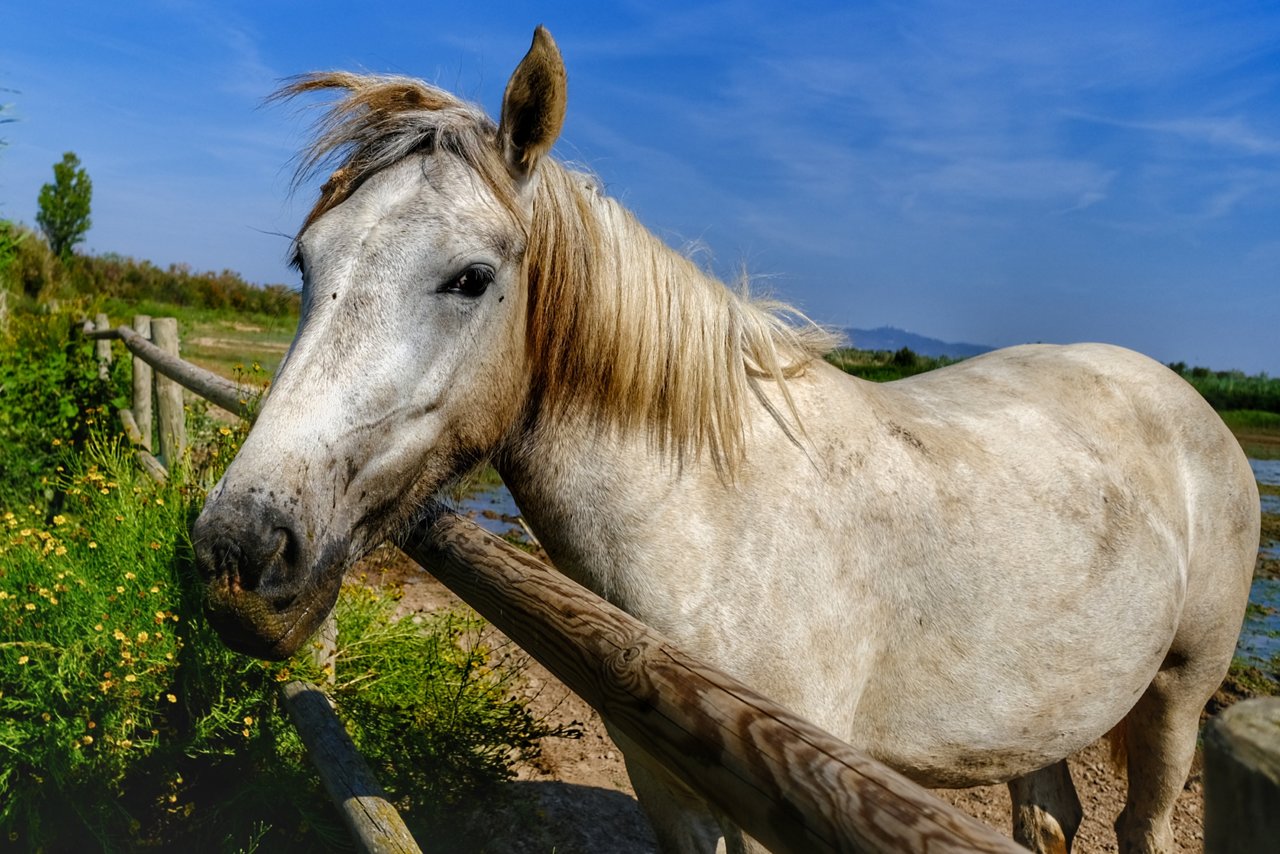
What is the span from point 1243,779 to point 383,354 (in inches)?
63.1

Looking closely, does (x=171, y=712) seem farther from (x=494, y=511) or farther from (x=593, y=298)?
(x=494, y=511)

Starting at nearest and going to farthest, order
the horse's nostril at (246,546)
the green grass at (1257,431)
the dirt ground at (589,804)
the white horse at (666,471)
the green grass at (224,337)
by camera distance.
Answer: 1. the horse's nostril at (246,546)
2. the white horse at (666,471)
3. the dirt ground at (589,804)
4. the green grass at (1257,431)
5. the green grass at (224,337)

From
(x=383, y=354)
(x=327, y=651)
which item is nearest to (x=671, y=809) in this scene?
(x=383, y=354)

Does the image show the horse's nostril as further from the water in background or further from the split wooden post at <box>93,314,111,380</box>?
the split wooden post at <box>93,314,111,380</box>

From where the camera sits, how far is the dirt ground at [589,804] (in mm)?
3607

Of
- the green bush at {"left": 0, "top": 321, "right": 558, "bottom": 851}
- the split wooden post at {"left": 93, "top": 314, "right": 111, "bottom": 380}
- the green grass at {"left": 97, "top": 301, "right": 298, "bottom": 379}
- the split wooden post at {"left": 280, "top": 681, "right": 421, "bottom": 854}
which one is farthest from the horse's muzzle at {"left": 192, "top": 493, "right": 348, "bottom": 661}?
the green grass at {"left": 97, "top": 301, "right": 298, "bottom": 379}

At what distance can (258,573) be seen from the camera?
162 cm

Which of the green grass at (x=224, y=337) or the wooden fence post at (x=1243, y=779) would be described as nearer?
the wooden fence post at (x=1243, y=779)

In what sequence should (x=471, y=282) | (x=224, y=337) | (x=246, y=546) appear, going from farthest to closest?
(x=224, y=337)
(x=471, y=282)
(x=246, y=546)

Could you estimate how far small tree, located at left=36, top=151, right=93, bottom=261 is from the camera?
3500 centimetres

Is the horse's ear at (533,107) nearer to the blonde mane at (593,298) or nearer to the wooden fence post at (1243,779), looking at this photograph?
the blonde mane at (593,298)

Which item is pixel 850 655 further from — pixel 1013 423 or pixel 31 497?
pixel 31 497

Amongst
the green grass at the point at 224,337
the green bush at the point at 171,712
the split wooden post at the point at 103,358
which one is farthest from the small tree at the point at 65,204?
the green bush at the point at 171,712

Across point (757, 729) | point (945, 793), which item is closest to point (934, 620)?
point (757, 729)
